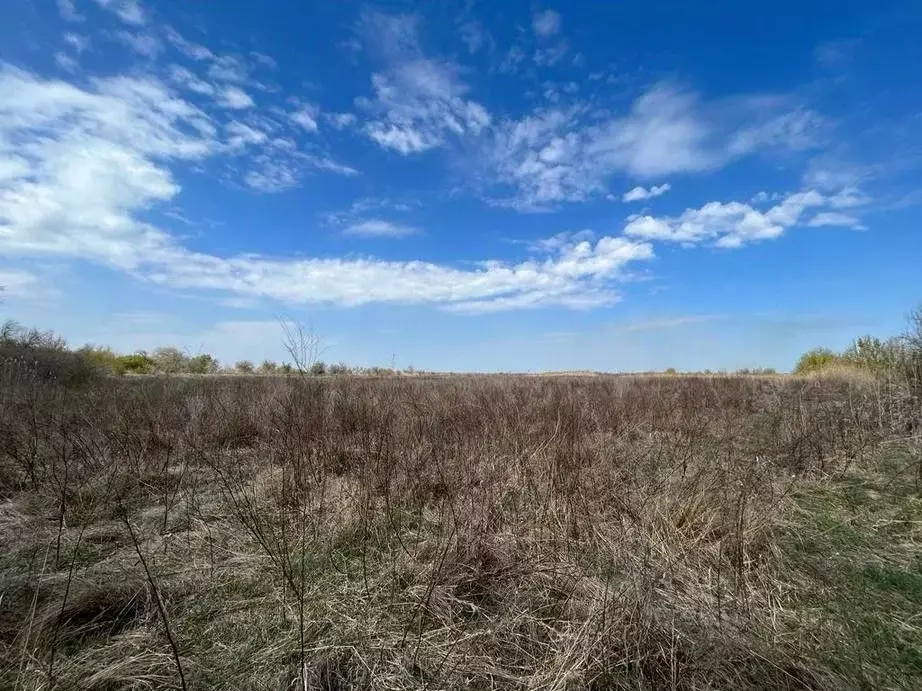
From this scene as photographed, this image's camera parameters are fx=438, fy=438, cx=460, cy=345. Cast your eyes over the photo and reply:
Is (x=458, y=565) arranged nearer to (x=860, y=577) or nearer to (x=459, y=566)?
(x=459, y=566)

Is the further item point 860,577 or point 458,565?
point 860,577

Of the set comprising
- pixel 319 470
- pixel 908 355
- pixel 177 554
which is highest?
pixel 908 355

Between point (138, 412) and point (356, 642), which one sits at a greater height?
point (138, 412)

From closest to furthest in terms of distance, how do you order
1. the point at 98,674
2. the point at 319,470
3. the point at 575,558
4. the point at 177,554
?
the point at 98,674, the point at 575,558, the point at 177,554, the point at 319,470

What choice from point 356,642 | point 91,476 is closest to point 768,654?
point 356,642

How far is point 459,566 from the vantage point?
2.72 meters

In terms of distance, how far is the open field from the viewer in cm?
196

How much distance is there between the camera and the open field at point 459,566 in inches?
77.1

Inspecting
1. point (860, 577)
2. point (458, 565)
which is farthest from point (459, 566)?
point (860, 577)

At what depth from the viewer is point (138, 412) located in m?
7.49

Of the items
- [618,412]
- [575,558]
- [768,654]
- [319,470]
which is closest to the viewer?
[768,654]

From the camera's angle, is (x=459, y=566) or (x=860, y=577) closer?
(x=459, y=566)

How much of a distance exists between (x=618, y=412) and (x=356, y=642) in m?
7.94

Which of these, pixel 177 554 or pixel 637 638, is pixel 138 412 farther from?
pixel 637 638
